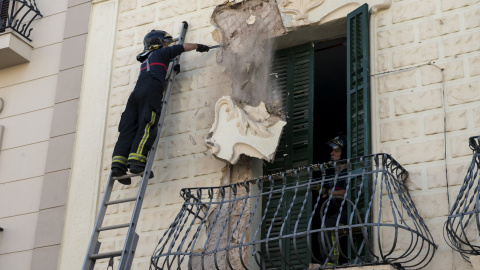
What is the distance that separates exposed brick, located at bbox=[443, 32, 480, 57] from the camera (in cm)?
862

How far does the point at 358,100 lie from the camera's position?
28.8 feet

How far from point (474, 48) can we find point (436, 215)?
149 cm

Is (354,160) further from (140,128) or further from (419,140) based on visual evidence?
(140,128)

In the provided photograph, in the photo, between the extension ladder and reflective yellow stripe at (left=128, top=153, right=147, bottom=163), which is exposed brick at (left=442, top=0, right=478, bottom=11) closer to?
the extension ladder

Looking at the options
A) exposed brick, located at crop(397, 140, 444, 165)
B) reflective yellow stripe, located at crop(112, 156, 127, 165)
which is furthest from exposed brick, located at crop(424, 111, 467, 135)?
reflective yellow stripe, located at crop(112, 156, 127, 165)

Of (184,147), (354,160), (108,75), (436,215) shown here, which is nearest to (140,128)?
(184,147)

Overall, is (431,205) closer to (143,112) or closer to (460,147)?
(460,147)

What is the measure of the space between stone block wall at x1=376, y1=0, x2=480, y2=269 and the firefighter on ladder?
1.86 metres

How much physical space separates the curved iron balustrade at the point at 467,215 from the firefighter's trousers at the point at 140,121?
2838mm

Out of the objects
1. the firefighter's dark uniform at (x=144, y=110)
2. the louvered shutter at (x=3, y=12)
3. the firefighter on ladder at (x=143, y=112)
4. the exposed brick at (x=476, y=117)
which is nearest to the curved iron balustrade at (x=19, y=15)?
the louvered shutter at (x=3, y=12)

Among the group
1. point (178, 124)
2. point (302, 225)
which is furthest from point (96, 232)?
point (302, 225)

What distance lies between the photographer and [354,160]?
8.56 m

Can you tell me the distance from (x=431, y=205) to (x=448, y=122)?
73 centimetres

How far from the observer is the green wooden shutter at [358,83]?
8.62 m
